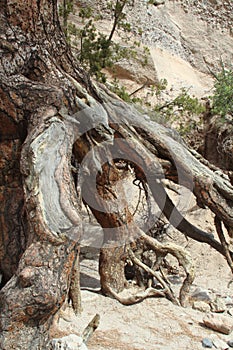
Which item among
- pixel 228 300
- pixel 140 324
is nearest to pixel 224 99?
pixel 228 300

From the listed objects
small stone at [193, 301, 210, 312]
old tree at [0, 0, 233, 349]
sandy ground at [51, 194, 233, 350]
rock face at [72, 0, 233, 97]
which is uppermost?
rock face at [72, 0, 233, 97]

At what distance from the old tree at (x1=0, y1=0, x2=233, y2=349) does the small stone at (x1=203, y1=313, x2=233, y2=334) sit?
54 cm

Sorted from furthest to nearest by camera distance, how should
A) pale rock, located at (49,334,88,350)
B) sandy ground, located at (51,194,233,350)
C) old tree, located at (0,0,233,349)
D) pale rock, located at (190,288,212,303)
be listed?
pale rock, located at (190,288,212,303) → sandy ground, located at (51,194,233,350) → pale rock, located at (49,334,88,350) → old tree, located at (0,0,233,349)

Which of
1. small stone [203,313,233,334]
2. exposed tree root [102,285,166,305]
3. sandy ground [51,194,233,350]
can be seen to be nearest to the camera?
sandy ground [51,194,233,350]

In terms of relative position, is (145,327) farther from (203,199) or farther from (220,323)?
(203,199)

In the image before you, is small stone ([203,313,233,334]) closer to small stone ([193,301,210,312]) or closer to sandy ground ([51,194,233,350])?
sandy ground ([51,194,233,350])

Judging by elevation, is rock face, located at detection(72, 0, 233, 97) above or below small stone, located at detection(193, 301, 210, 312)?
above

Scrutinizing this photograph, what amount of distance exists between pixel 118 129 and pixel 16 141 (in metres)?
0.82

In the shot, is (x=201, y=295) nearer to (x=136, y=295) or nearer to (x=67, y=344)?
(x=136, y=295)

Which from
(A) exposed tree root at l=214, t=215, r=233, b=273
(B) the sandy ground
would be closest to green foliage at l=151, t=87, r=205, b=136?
(A) exposed tree root at l=214, t=215, r=233, b=273

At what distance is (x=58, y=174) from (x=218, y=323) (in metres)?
1.51

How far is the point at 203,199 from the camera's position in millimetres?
3240

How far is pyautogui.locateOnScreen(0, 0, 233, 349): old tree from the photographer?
168 centimetres

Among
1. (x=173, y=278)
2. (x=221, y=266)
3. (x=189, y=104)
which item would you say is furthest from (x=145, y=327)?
(x=189, y=104)
